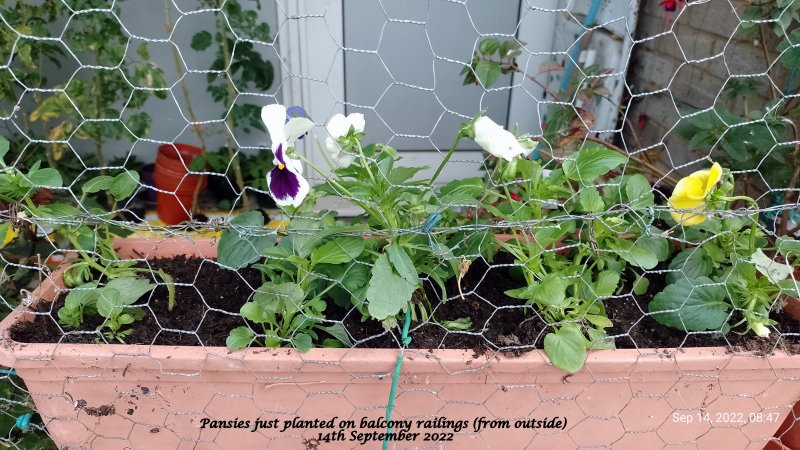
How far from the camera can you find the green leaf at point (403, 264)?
29.0 inches

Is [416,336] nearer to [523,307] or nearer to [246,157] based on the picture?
[523,307]

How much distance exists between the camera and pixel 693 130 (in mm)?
1164

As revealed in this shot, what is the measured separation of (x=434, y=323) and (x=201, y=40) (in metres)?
1.29

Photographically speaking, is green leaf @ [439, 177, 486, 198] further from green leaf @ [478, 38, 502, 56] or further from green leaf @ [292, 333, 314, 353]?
green leaf @ [478, 38, 502, 56]

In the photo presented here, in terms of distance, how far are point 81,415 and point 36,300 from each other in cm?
18

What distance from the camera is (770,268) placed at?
82cm

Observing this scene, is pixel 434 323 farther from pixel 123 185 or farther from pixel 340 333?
pixel 123 185

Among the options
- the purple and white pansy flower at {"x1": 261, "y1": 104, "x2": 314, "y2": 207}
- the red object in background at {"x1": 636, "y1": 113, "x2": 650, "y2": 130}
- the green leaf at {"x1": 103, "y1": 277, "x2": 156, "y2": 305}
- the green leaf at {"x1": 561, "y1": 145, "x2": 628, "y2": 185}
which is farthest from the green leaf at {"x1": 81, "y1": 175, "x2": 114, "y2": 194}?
the red object in background at {"x1": 636, "y1": 113, "x2": 650, "y2": 130}

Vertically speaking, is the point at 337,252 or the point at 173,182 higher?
the point at 337,252

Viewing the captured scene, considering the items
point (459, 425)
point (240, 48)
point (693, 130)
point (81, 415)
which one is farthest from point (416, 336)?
point (240, 48)

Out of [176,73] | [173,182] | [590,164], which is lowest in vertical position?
[173,182]

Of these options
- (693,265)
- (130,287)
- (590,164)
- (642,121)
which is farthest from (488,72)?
(642,121)

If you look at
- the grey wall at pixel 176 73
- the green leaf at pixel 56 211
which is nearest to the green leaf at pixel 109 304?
the green leaf at pixel 56 211

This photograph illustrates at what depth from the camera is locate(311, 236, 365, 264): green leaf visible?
77cm
